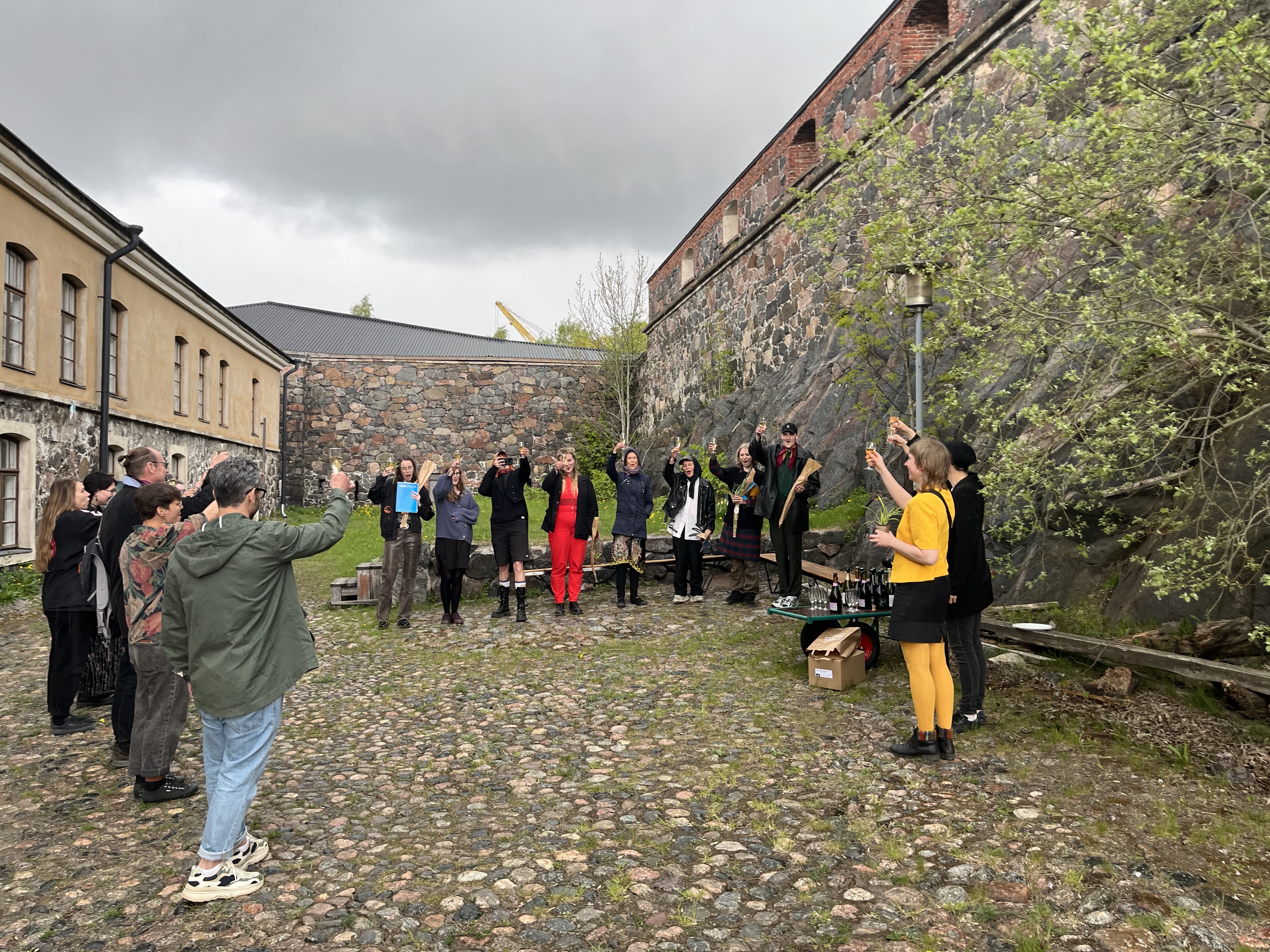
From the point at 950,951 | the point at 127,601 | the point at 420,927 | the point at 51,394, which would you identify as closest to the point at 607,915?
the point at 420,927

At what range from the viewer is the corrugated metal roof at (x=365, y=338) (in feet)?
109

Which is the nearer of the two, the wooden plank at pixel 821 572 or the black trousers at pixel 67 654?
the black trousers at pixel 67 654

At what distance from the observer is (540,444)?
2814 cm

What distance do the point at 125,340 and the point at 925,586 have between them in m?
16.1

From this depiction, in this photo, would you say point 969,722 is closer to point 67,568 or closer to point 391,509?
point 67,568

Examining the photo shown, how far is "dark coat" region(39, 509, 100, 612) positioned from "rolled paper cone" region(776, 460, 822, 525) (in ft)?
19.8

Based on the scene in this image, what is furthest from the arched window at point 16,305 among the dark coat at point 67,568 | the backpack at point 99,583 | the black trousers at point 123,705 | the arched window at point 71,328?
the black trousers at point 123,705

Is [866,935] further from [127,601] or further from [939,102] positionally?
[939,102]

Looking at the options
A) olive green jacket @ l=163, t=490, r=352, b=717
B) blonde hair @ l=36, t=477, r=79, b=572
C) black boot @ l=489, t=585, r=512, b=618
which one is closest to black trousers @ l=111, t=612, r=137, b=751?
blonde hair @ l=36, t=477, r=79, b=572

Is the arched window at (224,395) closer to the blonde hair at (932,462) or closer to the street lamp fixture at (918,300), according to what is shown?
the street lamp fixture at (918,300)

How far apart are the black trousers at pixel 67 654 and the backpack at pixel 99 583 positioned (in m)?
0.47

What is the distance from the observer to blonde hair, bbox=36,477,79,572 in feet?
18.2

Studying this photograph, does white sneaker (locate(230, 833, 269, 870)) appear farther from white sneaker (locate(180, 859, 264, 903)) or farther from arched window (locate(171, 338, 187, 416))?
arched window (locate(171, 338, 187, 416))

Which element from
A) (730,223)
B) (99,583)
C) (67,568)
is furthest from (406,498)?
(730,223)
